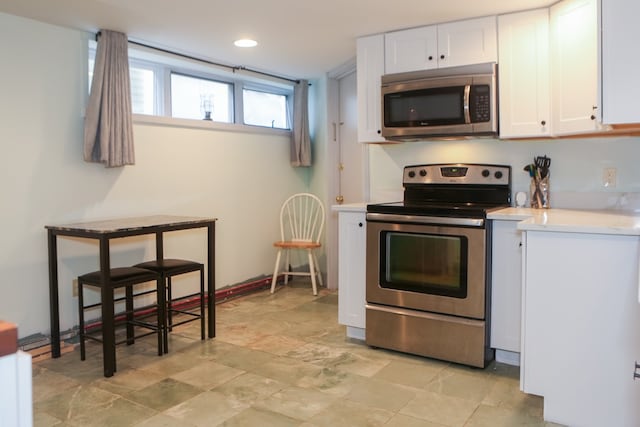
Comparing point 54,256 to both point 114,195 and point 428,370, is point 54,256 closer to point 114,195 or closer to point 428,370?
point 114,195

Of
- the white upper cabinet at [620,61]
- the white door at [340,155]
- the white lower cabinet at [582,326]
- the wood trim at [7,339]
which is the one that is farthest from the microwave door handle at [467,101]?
the wood trim at [7,339]

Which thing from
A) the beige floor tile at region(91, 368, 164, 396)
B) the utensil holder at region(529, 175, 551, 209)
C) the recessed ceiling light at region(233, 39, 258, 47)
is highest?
the recessed ceiling light at region(233, 39, 258, 47)

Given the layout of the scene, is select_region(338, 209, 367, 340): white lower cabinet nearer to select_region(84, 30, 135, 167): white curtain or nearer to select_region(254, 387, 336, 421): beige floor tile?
select_region(254, 387, 336, 421): beige floor tile

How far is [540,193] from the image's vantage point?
3.18 m

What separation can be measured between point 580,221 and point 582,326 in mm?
467

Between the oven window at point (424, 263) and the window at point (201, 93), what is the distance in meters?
2.11

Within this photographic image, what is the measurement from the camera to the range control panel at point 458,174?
3.31 metres

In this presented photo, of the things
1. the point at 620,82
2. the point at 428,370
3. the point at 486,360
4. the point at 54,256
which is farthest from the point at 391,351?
the point at 54,256

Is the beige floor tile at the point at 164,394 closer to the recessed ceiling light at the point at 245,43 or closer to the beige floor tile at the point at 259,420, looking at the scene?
the beige floor tile at the point at 259,420

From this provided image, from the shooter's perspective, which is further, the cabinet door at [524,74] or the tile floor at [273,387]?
the cabinet door at [524,74]

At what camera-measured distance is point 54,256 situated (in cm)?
312

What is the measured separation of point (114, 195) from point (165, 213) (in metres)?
0.48

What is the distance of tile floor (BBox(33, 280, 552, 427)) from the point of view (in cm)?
235

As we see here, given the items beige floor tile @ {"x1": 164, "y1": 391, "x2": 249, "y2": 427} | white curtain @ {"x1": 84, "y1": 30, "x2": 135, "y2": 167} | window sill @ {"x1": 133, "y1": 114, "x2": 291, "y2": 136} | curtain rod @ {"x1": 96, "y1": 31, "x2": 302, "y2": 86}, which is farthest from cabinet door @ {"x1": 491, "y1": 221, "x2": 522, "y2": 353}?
curtain rod @ {"x1": 96, "y1": 31, "x2": 302, "y2": 86}
